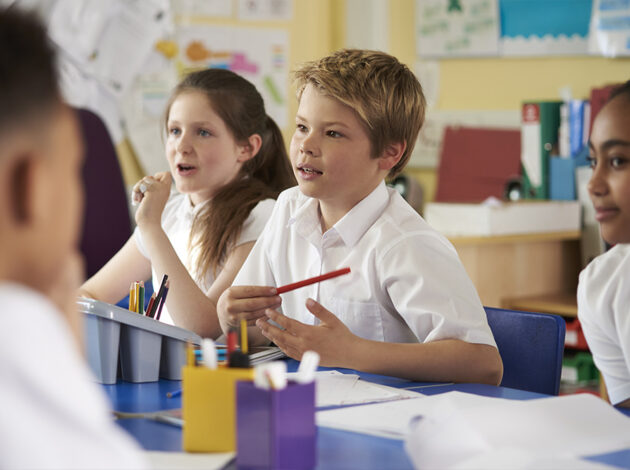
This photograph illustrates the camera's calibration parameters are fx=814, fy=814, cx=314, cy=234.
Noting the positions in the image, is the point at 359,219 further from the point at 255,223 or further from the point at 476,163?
the point at 476,163

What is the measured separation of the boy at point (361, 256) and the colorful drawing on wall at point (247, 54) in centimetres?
161

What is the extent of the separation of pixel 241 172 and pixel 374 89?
0.55 metres

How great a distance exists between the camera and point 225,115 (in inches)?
69.7

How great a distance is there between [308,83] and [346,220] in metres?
0.26

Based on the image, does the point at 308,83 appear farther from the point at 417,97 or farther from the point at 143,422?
the point at 143,422

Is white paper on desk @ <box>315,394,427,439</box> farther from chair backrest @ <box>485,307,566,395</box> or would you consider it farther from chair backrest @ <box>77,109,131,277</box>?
chair backrest @ <box>77,109,131,277</box>

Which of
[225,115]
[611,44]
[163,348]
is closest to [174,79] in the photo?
[225,115]

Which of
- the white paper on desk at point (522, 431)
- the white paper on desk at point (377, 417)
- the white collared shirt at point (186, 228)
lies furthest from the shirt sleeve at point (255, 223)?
the white paper on desk at point (522, 431)

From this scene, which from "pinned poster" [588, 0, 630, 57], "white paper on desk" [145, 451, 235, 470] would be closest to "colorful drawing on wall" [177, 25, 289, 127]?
"pinned poster" [588, 0, 630, 57]

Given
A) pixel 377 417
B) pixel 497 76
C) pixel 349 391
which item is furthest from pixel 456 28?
pixel 377 417

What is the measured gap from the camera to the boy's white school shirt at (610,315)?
3.77ft

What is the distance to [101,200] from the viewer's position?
2.32 m

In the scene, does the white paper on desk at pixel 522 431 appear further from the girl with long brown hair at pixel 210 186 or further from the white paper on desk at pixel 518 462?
the girl with long brown hair at pixel 210 186

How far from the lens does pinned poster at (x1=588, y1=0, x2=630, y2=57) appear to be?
2721mm
